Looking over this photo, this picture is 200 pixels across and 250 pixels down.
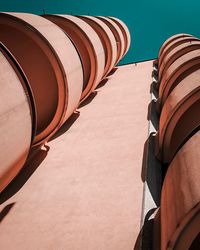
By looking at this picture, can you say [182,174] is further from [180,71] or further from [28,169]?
[180,71]

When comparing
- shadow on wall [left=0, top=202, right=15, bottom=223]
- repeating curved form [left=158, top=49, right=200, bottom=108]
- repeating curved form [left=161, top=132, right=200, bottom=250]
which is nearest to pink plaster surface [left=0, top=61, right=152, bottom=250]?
shadow on wall [left=0, top=202, right=15, bottom=223]

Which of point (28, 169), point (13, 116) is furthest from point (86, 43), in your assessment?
point (13, 116)

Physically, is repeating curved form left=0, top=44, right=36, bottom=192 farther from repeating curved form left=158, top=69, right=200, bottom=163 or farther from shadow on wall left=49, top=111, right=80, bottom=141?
shadow on wall left=49, top=111, right=80, bottom=141

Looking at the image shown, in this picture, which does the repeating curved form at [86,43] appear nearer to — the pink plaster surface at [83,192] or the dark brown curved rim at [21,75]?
the pink plaster surface at [83,192]

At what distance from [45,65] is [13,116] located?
3334mm

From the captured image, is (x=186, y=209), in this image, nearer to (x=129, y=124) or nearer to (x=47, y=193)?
(x=47, y=193)

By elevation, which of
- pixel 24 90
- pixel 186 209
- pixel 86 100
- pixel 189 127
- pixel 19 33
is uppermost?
pixel 19 33

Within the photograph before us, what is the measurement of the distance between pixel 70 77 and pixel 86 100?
4.64 m

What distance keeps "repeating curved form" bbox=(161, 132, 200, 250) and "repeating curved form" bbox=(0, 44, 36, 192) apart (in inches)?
101

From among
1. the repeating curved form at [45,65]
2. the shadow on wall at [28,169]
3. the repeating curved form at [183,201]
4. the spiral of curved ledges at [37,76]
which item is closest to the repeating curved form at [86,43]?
the spiral of curved ledges at [37,76]

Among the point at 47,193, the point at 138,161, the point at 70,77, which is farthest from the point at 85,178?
the point at 70,77

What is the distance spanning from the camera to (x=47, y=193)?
586 centimetres

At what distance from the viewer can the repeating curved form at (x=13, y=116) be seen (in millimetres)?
4289

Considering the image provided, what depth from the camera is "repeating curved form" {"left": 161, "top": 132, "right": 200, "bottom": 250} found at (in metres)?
2.76
